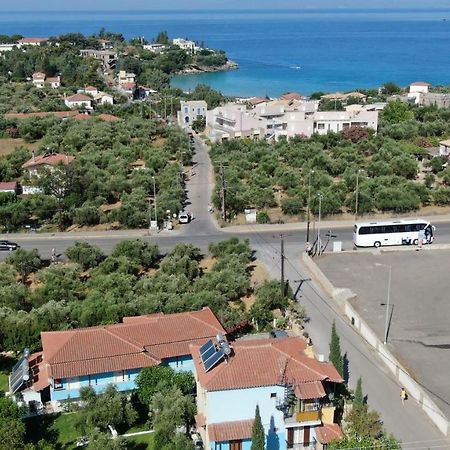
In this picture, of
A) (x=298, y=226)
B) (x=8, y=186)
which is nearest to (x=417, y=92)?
(x=298, y=226)

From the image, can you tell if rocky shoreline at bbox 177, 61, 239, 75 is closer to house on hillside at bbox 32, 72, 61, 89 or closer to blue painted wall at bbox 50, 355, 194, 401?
house on hillside at bbox 32, 72, 61, 89

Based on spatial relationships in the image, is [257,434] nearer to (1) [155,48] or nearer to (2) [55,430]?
(2) [55,430]

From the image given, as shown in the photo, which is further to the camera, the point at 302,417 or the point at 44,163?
the point at 44,163

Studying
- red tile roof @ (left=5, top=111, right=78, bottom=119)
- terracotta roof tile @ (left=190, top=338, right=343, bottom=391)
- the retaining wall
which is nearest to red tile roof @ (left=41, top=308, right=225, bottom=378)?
terracotta roof tile @ (left=190, top=338, right=343, bottom=391)

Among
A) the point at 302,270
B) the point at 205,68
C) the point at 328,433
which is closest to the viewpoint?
the point at 328,433

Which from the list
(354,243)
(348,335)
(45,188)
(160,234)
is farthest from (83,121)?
(348,335)

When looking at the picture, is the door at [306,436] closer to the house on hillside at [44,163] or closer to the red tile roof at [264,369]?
the red tile roof at [264,369]
